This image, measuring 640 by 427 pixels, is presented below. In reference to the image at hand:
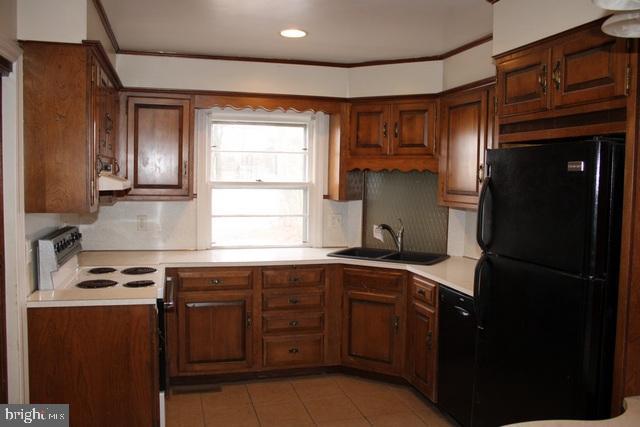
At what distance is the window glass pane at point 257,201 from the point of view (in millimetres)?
4520

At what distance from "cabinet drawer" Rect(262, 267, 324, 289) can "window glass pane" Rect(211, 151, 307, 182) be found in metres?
0.90

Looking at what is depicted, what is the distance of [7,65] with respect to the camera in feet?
8.03

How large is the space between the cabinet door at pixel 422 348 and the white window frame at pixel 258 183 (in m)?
1.21

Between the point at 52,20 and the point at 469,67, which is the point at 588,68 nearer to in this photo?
the point at 469,67

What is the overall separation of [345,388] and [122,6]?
108 inches

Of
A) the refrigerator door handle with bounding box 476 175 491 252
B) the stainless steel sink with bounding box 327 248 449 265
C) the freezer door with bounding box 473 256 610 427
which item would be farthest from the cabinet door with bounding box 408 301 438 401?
the refrigerator door handle with bounding box 476 175 491 252

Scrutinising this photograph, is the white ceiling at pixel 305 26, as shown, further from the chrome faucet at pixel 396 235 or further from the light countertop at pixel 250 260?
the light countertop at pixel 250 260

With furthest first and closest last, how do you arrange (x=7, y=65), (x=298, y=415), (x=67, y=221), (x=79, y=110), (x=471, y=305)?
(x=67, y=221) < (x=298, y=415) < (x=471, y=305) < (x=79, y=110) < (x=7, y=65)

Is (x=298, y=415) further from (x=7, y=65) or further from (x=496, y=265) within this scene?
(x=7, y=65)

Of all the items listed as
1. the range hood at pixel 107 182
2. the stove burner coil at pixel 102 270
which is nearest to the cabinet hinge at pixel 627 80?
the range hood at pixel 107 182

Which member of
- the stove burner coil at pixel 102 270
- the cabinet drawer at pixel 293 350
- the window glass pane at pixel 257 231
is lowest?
the cabinet drawer at pixel 293 350

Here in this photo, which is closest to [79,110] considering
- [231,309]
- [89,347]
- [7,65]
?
[7,65]

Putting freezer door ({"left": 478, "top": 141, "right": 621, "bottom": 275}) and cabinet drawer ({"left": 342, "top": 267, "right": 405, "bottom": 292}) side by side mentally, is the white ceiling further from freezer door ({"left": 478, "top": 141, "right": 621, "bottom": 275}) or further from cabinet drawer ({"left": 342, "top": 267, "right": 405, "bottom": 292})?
cabinet drawer ({"left": 342, "top": 267, "right": 405, "bottom": 292})

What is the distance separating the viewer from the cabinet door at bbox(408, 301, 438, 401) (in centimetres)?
348
